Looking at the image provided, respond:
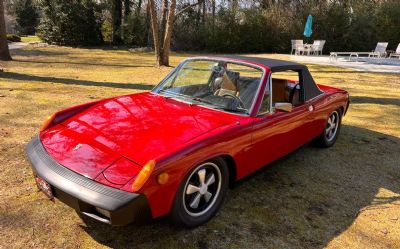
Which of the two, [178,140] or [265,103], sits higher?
[265,103]

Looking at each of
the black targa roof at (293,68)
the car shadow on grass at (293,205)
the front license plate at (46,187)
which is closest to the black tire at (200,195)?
the car shadow on grass at (293,205)

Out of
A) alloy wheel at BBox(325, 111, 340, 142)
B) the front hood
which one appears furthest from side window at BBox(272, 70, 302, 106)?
the front hood

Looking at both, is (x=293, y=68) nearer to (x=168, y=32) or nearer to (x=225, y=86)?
(x=225, y=86)

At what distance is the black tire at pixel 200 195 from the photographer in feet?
9.78

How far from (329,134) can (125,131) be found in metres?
→ 3.67

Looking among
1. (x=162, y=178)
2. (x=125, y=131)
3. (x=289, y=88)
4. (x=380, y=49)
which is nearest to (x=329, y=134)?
(x=289, y=88)

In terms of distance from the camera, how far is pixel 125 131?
3273 mm

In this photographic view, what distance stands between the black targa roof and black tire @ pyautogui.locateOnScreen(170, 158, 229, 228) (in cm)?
157

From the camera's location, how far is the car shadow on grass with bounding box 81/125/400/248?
3.09 metres

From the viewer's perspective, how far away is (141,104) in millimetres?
4008

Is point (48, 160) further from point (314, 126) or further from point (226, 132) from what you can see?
point (314, 126)

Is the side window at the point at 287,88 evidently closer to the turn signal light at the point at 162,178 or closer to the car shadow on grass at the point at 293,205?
the car shadow on grass at the point at 293,205

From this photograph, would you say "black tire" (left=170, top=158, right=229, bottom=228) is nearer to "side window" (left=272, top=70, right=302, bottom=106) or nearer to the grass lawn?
the grass lawn

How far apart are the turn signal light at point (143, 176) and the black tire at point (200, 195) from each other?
362 mm
